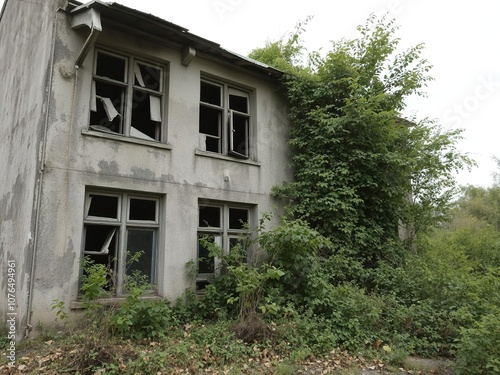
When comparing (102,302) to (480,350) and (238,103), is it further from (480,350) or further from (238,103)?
(480,350)

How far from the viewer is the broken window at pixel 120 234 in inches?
282

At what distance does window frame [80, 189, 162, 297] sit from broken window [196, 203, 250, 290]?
39.0 inches

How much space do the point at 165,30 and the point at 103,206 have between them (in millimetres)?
3996

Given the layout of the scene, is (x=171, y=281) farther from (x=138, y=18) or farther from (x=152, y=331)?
(x=138, y=18)

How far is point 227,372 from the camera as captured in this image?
5254 millimetres

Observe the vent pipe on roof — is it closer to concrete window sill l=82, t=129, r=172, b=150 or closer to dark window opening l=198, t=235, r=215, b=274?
concrete window sill l=82, t=129, r=172, b=150

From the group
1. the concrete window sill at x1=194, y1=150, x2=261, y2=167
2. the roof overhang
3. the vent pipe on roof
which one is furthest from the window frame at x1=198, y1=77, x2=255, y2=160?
the vent pipe on roof

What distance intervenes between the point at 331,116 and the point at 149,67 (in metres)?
5.00

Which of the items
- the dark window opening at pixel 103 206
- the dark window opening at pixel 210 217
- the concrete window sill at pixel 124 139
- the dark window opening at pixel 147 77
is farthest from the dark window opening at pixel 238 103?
the dark window opening at pixel 103 206

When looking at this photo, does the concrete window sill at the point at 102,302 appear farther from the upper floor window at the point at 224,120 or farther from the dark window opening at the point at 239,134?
the dark window opening at the point at 239,134

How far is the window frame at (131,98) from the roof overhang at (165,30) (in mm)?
630

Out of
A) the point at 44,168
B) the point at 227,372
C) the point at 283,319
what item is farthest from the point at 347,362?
the point at 44,168

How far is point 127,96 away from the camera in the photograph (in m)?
8.00

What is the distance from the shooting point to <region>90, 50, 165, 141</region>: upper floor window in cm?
778
